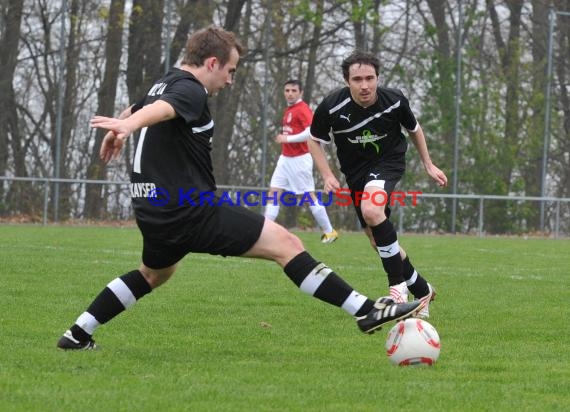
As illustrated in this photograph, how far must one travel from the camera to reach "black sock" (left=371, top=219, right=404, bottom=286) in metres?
7.55

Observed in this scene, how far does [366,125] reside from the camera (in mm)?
7887

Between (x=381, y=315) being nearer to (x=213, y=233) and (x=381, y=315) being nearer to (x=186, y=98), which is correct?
(x=213, y=233)

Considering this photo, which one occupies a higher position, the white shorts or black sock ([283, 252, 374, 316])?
the white shorts

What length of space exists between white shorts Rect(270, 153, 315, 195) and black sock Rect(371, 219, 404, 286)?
325 inches

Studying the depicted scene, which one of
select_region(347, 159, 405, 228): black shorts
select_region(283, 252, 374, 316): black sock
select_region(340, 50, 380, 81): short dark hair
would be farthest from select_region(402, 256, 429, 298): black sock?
select_region(283, 252, 374, 316): black sock

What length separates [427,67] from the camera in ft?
74.5

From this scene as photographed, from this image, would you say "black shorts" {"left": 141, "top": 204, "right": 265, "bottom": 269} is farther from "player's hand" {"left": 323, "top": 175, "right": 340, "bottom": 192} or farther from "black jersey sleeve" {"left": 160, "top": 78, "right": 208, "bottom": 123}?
"player's hand" {"left": 323, "top": 175, "right": 340, "bottom": 192}

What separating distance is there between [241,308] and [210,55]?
2851 millimetres

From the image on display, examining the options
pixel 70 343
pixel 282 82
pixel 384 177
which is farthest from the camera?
pixel 282 82

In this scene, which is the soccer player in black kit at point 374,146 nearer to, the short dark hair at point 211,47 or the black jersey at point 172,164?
the short dark hair at point 211,47

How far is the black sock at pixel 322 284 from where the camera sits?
5.58 metres

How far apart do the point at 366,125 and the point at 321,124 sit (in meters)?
0.39

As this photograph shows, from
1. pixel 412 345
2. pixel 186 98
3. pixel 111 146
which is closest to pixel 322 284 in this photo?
pixel 412 345

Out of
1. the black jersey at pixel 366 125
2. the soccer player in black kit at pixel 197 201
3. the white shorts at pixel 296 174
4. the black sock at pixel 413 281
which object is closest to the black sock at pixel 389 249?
the black sock at pixel 413 281
